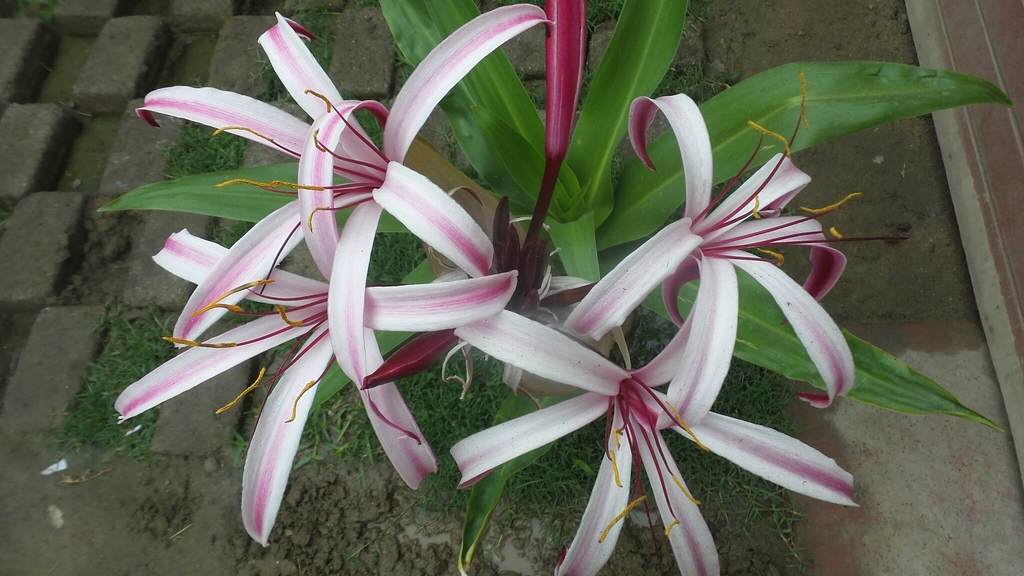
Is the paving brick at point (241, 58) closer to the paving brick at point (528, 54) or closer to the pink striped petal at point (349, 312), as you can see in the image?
the paving brick at point (528, 54)

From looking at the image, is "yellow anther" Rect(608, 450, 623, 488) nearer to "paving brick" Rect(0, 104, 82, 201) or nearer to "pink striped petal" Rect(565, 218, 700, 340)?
"pink striped petal" Rect(565, 218, 700, 340)

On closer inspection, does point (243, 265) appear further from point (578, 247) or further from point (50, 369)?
point (50, 369)

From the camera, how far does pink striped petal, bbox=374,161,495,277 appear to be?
0.46m

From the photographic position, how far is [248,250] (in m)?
0.54

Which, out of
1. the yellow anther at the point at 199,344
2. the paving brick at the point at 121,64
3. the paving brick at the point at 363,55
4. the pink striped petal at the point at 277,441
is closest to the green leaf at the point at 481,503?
the pink striped petal at the point at 277,441

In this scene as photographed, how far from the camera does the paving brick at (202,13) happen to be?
167 centimetres

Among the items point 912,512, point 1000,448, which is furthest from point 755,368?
point 1000,448

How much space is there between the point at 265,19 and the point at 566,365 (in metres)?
1.63

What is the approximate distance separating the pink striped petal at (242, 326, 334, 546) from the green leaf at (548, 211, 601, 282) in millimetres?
359

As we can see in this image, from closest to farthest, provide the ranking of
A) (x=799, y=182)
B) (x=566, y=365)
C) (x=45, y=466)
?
(x=566, y=365)
(x=799, y=182)
(x=45, y=466)

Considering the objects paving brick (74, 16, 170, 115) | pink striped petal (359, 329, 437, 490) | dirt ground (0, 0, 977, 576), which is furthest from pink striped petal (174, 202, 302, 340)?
paving brick (74, 16, 170, 115)

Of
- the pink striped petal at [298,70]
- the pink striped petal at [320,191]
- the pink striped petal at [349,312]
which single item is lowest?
the pink striped petal at [349,312]

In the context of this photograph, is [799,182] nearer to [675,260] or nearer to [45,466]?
[675,260]

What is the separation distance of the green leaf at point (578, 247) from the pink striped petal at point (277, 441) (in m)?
0.36
